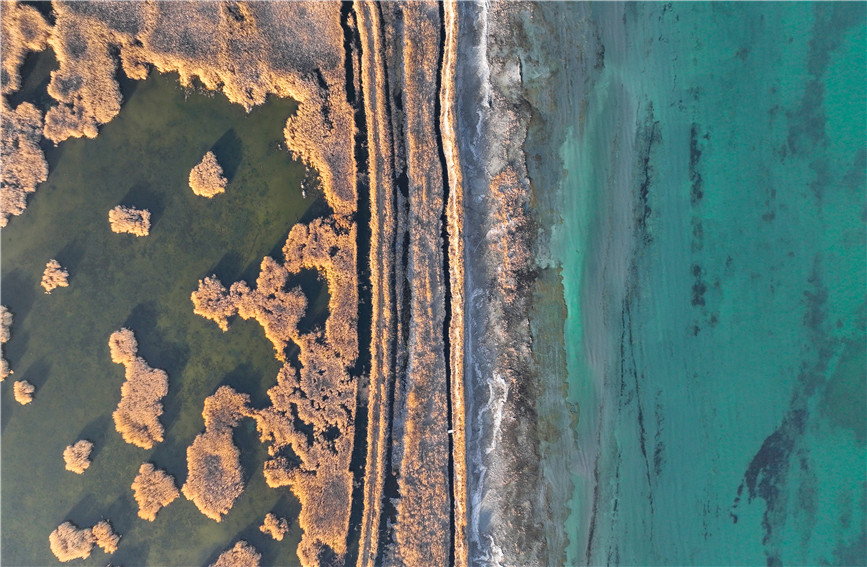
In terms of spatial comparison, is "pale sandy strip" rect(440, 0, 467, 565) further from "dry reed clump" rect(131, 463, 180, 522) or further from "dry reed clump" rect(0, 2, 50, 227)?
"dry reed clump" rect(0, 2, 50, 227)

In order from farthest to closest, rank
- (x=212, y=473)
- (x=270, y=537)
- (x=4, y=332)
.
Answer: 1. (x=270, y=537)
2. (x=212, y=473)
3. (x=4, y=332)

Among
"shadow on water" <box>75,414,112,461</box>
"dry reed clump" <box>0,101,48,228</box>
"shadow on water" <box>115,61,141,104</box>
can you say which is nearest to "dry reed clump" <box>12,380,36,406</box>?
"shadow on water" <box>75,414,112,461</box>

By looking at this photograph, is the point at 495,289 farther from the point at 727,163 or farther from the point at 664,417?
the point at 727,163

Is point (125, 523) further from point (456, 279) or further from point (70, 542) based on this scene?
point (456, 279)

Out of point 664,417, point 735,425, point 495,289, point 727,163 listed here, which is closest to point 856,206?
point 727,163

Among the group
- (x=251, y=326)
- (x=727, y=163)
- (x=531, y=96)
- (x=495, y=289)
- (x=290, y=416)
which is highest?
(x=531, y=96)

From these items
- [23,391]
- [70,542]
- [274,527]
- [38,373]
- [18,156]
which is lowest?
[70,542]

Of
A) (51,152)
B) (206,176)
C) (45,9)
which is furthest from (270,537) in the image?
(45,9)
